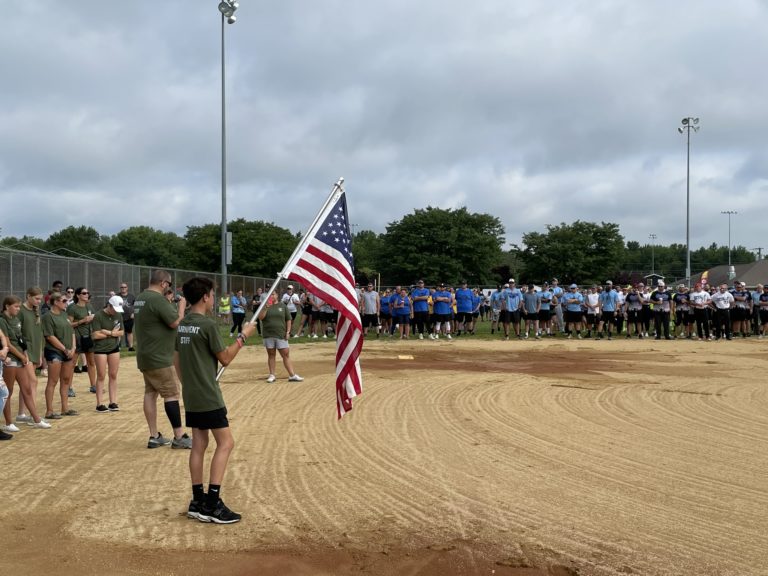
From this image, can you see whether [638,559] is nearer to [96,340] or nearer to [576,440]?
[576,440]

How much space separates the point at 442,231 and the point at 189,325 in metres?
70.9

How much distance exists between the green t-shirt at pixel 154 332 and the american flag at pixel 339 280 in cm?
218

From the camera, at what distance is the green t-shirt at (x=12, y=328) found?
8.75m

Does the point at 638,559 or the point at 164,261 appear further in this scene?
the point at 164,261

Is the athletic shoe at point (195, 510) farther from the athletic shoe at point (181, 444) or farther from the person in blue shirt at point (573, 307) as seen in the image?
the person in blue shirt at point (573, 307)

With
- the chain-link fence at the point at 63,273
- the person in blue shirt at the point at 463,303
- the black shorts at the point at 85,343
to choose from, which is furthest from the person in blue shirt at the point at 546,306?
the black shorts at the point at 85,343

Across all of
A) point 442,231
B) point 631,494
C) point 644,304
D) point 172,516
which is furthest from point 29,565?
point 442,231

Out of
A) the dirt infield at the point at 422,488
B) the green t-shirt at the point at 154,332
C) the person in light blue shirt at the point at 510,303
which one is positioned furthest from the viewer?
the person in light blue shirt at the point at 510,303

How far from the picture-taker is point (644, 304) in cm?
2550

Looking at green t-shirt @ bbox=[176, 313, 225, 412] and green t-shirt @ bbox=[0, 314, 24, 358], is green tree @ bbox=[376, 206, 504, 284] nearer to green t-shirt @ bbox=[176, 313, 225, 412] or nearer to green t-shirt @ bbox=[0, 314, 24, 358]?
green t-shirt @ bbox=[0, 314, 24, 358]

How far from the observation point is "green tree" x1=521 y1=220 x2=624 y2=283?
72875 mm

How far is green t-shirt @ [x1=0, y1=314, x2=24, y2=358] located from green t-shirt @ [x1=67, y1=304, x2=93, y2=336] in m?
1.59

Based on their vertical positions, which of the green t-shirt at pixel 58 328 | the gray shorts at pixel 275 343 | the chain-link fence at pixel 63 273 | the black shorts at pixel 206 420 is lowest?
the black shorts at pixel 206 420

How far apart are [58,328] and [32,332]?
469 millimetres
